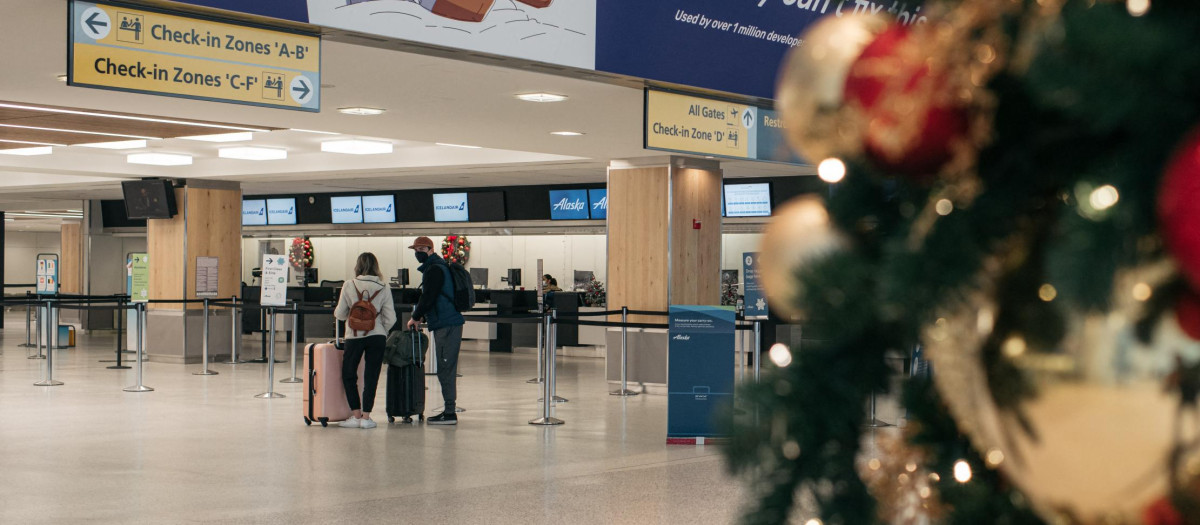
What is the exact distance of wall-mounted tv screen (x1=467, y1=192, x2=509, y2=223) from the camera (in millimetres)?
21734

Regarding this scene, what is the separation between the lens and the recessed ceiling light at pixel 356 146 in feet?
50.6

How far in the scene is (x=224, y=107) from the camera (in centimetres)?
1019

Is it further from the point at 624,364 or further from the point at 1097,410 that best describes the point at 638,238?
the point at 1097,410

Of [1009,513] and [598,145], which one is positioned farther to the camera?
[598,145]

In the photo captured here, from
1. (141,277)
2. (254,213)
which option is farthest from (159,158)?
(254,213)

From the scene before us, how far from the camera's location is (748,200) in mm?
19172

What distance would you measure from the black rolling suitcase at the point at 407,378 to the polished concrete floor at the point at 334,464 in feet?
1.00

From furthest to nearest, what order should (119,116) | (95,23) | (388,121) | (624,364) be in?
(624,364)
(388,121)
(119,116)
(95,23)

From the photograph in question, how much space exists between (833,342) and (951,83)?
0.83 feet

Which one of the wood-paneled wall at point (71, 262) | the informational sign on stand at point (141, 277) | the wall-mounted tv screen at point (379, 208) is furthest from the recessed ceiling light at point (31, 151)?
the wood-paneled wall at point (71, 262)

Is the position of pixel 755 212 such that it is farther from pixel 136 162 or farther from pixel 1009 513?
pixel 1009 513

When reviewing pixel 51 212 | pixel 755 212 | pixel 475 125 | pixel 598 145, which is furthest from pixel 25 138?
pixel 51 212

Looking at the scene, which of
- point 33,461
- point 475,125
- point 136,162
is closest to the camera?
point 33,461

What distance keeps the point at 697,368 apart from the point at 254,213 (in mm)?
18295
